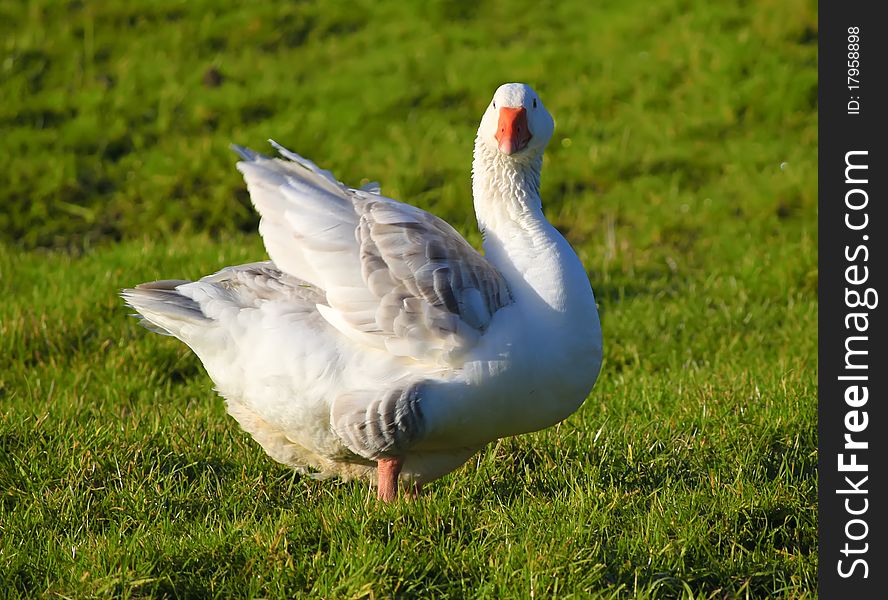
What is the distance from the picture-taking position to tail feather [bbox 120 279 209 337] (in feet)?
14.4

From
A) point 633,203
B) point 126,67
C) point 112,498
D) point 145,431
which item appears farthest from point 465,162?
point 112,498

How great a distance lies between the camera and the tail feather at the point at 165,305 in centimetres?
440

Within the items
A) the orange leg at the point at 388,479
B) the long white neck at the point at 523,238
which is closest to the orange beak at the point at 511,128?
the long white neck at the point at 523,238

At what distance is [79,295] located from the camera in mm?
6625

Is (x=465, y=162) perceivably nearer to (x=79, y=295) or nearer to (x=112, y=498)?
(x=79, y=295)

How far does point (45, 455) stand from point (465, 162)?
5.39 m

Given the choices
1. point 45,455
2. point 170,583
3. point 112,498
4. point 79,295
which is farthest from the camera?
point 79,295

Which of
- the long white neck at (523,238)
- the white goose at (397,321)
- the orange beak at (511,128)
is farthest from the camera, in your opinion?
the orange beak at (511,128)

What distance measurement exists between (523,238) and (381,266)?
0.64m

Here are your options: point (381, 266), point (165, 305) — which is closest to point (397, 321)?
point (381, 266)

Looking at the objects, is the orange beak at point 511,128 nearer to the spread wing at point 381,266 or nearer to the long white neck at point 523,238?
the long white neck at point 523,238

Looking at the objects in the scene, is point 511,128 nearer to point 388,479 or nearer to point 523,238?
point 523,238

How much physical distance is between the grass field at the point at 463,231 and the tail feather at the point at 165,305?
0.64 m

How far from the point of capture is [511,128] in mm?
4301
